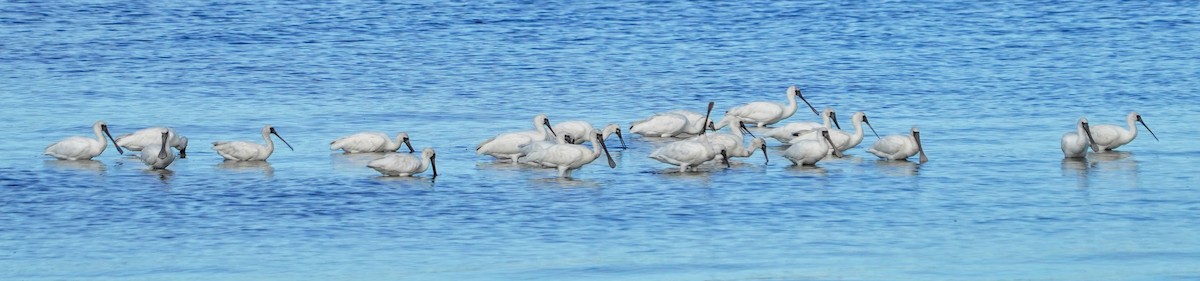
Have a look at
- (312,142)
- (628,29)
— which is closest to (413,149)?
(312,142)

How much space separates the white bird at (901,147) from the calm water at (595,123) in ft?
1.00

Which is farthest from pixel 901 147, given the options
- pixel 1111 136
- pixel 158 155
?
pixel 158 155

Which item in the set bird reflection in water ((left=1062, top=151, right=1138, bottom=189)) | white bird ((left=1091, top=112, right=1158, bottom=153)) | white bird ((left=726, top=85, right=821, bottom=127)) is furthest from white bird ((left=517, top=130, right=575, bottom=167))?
white bird ((left=1091, top=112, right=1158, bottom=153))

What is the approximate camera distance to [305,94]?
2614 centimetres

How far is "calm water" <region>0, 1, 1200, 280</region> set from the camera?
43.2 feet

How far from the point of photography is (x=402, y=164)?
1716cm

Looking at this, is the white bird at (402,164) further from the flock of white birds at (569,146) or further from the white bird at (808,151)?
the white bird at (808,151)

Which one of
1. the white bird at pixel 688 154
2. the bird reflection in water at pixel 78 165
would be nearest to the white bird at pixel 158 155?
the bird reflection in water at pixel 78 165

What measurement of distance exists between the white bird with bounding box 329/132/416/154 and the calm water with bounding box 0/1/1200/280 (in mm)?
269

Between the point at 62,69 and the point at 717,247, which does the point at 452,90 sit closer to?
the point at 62,69

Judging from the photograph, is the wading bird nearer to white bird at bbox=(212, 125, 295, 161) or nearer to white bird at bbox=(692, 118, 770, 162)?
white bird at bbox=(212, 125, 295, 161)

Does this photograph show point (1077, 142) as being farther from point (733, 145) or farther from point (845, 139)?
point (733, 145)

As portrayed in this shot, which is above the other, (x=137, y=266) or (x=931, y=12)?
(x=137, y=266)

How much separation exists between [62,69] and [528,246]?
56.1ft
